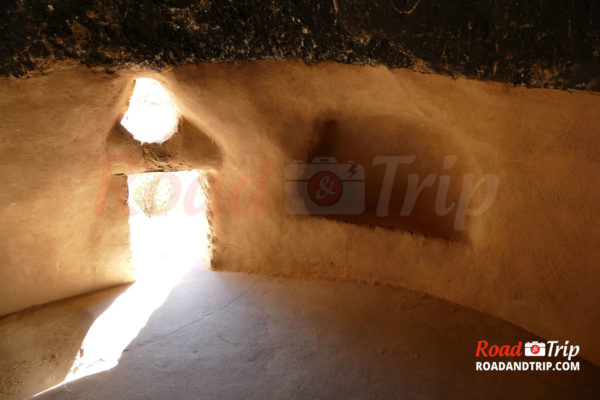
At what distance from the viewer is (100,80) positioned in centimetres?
273

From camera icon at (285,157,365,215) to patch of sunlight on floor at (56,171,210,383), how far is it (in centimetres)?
119

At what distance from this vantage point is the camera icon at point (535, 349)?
2.31m

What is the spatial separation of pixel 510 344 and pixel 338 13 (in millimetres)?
2336

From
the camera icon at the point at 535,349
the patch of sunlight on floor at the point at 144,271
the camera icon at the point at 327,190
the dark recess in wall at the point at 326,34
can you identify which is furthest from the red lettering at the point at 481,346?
the patch of sunlight on floor at the point at 144,271

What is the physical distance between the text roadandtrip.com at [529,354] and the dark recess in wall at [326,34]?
170cm

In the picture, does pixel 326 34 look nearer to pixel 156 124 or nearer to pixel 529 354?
pixel 529 354

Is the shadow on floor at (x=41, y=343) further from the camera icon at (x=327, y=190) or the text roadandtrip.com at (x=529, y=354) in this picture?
the text roadandtrip.com at (x=529, y=354)

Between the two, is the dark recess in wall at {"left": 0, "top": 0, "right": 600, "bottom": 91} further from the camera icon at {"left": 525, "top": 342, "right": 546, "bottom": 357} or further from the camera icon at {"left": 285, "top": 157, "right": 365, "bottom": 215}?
the camera icon at {"left": 525, "top": 342, "right": 546, "bottom": 357}

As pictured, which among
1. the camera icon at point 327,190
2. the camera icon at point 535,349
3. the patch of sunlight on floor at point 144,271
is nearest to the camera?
the camera icon at point 535,349

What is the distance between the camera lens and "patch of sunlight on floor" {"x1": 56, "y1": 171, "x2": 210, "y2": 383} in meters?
2.86

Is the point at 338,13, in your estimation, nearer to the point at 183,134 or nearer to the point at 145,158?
the point at 183,134

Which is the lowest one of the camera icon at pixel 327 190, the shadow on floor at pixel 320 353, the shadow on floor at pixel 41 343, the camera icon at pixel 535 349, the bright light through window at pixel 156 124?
the shadow on floor at pixel 41 343

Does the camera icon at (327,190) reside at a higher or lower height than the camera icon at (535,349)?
higher

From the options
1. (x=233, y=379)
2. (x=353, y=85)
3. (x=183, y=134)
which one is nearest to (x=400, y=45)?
(x=353, y=85)
